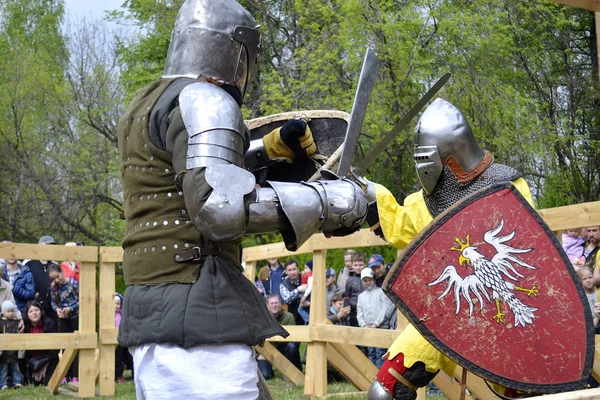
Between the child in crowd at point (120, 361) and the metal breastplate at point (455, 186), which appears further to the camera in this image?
the child in crowd at point (120, 361)

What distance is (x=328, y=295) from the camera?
333 inches

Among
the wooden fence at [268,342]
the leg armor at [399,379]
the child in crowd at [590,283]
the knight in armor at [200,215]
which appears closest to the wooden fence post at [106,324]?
the wooden fence at [268,342]

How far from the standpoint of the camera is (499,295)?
11.8 ft

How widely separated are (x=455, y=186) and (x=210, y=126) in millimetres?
2272

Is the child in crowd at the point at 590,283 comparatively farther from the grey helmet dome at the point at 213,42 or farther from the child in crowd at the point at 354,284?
the grey helmet dome at the point at 213,42

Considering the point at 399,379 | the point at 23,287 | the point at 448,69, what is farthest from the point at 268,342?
the point at 448,69

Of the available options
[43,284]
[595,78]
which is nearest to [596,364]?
[43,284]

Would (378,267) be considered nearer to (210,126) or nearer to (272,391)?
(272,391)

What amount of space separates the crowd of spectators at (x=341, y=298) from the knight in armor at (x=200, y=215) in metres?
4.34

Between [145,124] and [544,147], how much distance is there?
35.8 feet

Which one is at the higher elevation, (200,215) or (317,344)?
(200,215)

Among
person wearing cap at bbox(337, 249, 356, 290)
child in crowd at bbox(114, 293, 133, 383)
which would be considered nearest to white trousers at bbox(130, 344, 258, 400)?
person wearing cap at bbox(337, 249, 356, 290)

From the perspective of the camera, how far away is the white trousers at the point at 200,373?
232 cm

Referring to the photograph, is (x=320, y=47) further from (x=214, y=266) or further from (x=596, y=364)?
(x=214, y=266)
